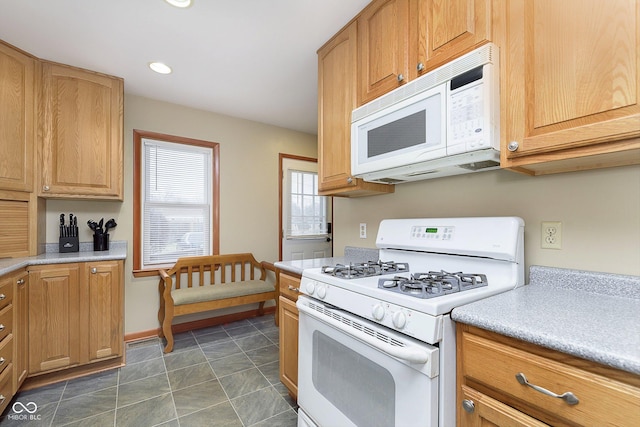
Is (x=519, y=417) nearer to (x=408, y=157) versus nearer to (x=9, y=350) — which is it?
(x=408, y=157)

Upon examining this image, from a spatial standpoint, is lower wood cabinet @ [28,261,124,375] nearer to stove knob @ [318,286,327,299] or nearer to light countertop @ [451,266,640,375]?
stove knob @ [318,286,327,299]

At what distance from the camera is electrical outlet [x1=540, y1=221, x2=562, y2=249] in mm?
1253

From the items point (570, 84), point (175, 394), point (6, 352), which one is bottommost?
point (175, 394)

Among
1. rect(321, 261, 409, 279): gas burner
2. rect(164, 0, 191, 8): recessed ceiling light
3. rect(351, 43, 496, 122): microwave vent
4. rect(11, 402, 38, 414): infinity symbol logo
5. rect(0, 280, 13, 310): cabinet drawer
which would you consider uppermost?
rect(164, 0, 191, 8): recessed ceiling light

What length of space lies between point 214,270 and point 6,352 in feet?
5.52

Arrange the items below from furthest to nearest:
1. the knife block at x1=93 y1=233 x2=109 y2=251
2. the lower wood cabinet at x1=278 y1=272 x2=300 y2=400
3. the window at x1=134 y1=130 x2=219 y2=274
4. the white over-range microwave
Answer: the window at x1=134 y1=130 x2=219 y2=274, the knife block at x1=93 y1=233 x2=109 y2=251, the lower wood cabinet at x1=278 y1=272 x2=300 y2=400, the white over-range microwave

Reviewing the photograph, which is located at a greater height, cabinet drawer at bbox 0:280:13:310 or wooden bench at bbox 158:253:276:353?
cabinet drawer at bbox 0:280:13:310

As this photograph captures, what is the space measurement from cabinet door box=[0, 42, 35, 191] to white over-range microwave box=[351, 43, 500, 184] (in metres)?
2.39

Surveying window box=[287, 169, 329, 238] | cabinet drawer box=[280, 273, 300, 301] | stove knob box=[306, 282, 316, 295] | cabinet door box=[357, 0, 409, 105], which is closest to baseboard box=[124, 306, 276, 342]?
window box=[287, 169, 329, 238]

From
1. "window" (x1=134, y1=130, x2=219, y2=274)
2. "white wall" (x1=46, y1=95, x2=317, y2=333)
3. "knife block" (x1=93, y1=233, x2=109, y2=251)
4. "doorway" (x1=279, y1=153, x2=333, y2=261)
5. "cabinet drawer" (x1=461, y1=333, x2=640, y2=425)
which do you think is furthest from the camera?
"doorway" (x1=279, y1=153, x2=333, y2=261)

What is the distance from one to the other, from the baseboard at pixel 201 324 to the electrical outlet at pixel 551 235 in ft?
10.0

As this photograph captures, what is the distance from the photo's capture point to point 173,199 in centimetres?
317

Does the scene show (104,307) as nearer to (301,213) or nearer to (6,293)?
(6,293)

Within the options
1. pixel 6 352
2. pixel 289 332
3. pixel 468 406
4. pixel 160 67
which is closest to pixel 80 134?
pixel 160 67
